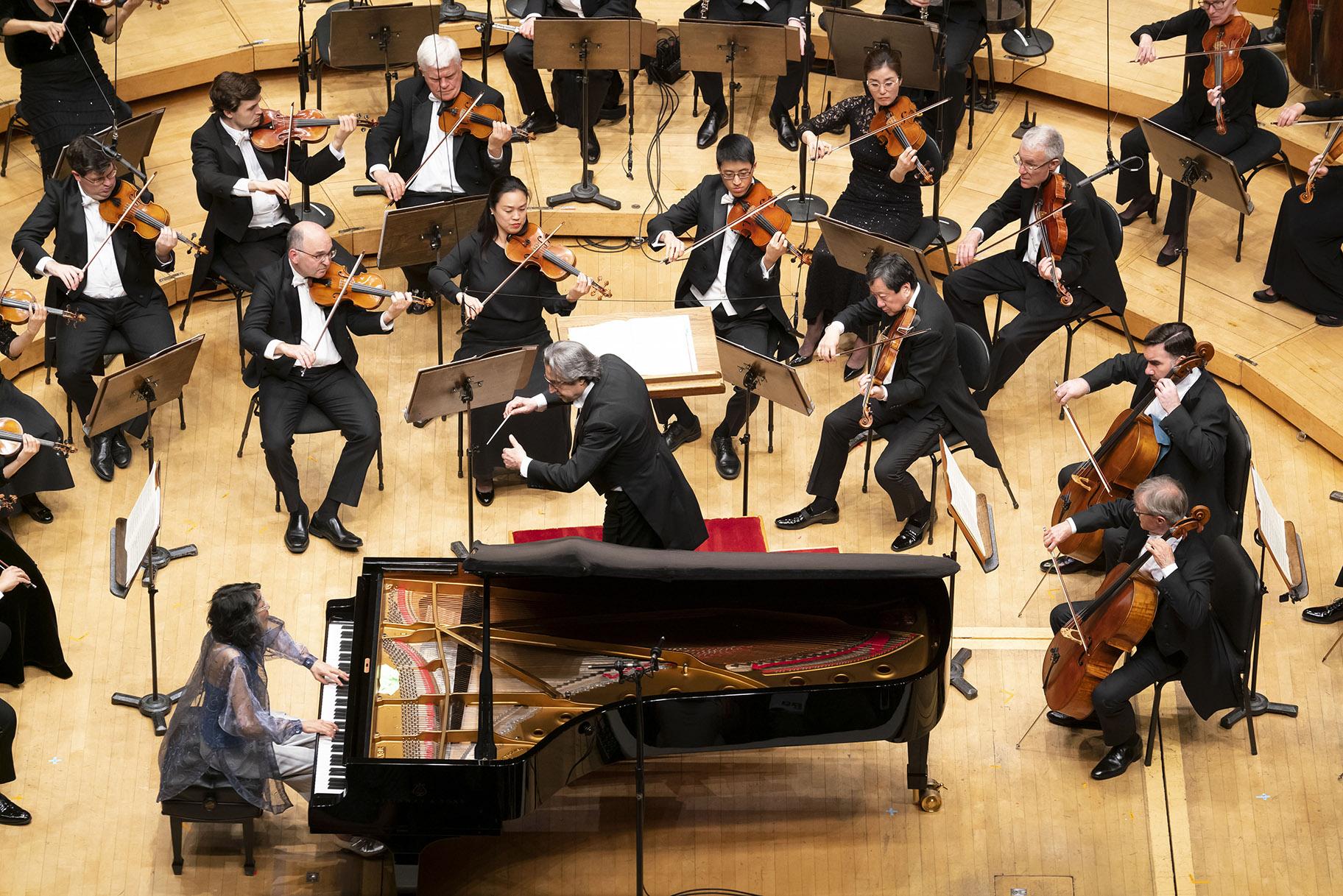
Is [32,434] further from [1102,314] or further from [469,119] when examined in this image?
[1102,314]

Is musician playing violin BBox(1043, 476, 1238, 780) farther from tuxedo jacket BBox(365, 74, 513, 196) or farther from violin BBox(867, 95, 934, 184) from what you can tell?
tuxedo jacket BBox(365, 74, 513, 196)

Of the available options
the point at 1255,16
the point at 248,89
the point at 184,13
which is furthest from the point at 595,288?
the point at 1255,16

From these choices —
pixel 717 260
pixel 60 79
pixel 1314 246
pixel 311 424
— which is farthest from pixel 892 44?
pixel 60 79

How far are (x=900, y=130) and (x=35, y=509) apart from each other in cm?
394

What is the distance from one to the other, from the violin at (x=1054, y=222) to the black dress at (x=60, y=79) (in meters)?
4.25

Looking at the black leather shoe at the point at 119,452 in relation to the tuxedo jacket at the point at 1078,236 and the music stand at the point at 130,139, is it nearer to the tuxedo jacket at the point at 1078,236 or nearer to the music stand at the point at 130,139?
the music stand at the point at 130,139

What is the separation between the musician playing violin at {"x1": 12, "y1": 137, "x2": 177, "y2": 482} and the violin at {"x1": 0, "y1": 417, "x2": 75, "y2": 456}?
2.85ft

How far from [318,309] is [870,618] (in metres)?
2.62

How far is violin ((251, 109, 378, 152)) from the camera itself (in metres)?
7.73

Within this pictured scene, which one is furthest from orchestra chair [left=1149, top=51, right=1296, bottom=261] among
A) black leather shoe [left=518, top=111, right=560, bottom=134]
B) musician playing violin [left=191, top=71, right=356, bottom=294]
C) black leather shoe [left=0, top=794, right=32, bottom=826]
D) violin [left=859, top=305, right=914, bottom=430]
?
black leather shoe [left=0, top=794, right=32, bottom=826]

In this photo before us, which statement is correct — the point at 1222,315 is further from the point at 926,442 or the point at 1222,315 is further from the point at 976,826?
the point at 976,826

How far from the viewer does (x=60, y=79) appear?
26.8 feet

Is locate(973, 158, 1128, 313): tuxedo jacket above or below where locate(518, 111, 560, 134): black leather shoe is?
below

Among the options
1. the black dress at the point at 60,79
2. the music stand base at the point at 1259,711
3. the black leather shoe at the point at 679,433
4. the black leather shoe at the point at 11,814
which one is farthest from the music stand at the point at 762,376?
the black dress at the point at 60,79
